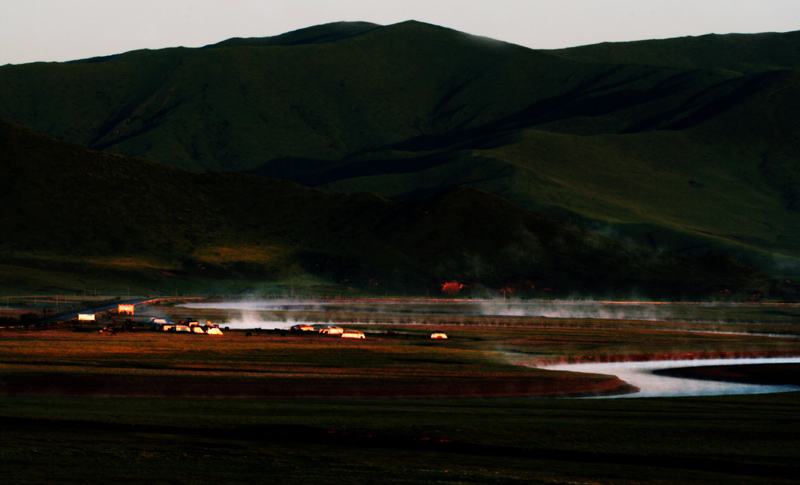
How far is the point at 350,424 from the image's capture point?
43062 millimetres

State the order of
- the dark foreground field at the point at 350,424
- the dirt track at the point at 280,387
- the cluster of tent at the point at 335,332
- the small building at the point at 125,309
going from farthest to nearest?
the small building at the point at 125,309 → the cluster of tent at the point at 335,332 → the dirt track at the point at 280,387 → the dark foreground field at the point at 350,424

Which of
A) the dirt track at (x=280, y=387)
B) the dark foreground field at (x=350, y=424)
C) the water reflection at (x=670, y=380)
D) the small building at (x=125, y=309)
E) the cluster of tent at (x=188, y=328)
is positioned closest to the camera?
the dark foreground field at (x=350, y=424)

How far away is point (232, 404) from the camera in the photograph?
162 ft

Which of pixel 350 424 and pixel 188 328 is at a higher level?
pixel 188 328

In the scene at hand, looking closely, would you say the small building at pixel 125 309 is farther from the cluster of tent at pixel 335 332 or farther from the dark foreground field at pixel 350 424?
the dark foreground field at pixel 350 424

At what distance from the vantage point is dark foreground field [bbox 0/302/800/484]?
111 feet

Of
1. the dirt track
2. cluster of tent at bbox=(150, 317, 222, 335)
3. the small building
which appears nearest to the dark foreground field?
the dirt track

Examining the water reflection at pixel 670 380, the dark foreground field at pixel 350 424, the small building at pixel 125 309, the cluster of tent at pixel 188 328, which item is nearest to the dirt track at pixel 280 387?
the dark foreground field at pixel 350 424

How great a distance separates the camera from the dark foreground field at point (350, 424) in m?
33.9

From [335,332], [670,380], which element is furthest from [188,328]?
[670,380]

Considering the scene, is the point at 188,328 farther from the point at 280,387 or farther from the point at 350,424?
the point at 350,424

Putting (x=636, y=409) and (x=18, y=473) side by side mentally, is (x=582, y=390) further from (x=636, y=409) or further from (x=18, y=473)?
(x=18, y=473)

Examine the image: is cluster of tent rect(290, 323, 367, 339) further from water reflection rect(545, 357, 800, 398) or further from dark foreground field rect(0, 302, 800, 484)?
water reflection rect(545, 357, 800, 398)

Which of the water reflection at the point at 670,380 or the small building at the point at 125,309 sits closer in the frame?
the water reflection at the point at 670,380
